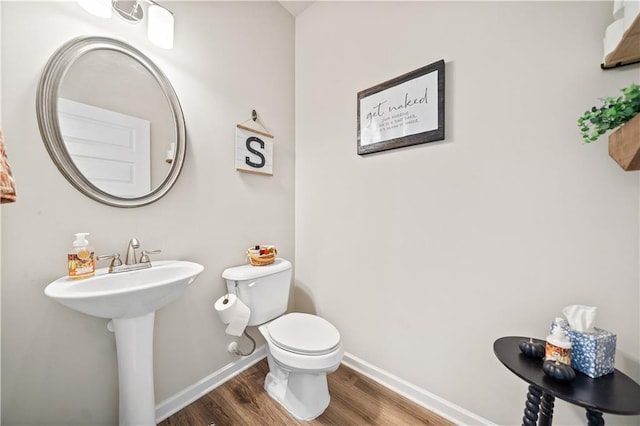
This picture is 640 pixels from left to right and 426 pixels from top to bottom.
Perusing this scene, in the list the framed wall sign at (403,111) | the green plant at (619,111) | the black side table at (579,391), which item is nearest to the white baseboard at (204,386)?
the black side table at (579,391)

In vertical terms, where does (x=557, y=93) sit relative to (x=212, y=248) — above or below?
above

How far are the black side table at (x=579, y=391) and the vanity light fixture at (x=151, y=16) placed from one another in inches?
80.2

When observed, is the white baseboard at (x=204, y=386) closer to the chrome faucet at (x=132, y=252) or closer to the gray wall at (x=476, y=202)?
the gray wall at (x=476, y=202)

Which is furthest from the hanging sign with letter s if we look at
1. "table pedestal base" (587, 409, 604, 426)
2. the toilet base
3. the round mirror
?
"table pedestal base" (587, 409, 604, 426)

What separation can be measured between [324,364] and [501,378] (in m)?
0.81

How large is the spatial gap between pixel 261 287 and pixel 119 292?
735mm

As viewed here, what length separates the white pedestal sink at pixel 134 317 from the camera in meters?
0.84

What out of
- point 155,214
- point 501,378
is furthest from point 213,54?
point 501,378

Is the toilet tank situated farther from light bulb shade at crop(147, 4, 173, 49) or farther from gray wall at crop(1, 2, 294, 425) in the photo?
light bulb shade at crop(147, 4, 173, 49)

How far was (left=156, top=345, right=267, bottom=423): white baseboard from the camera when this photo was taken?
1212mm

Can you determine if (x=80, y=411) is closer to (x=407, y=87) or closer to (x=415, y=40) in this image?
(x=407, y=87)

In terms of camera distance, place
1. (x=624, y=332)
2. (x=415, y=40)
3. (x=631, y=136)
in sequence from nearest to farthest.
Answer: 1. (x=631, y=136)
2. (x=624, y=332)
3. (x=415, y=40)

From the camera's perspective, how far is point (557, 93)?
3.06 feet

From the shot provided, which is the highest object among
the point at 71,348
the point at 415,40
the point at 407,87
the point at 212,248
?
the point at 415,40
